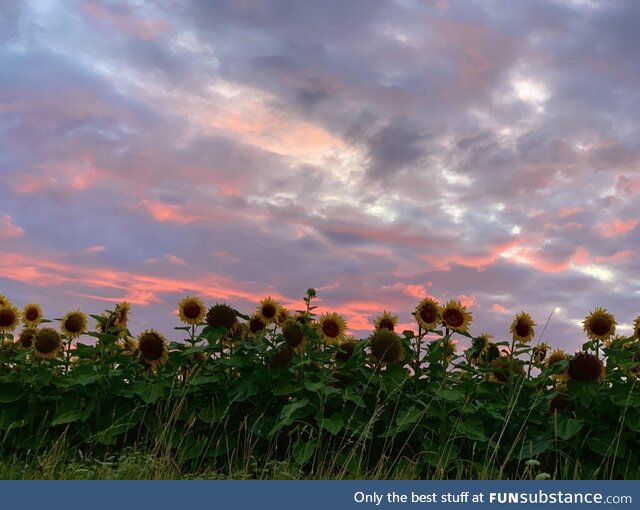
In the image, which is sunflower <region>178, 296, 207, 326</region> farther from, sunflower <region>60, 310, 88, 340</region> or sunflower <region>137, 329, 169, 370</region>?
sunflower <region>60, 310, 88, 340</region>

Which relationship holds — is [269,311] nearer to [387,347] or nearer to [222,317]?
[222,317]

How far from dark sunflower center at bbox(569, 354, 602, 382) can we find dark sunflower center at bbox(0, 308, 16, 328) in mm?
6788

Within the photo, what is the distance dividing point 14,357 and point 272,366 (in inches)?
136

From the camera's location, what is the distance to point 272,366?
316 inches

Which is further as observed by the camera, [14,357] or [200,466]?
[14,357]

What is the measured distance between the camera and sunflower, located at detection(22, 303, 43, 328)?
9.98 metres

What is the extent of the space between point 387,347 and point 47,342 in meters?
4.07

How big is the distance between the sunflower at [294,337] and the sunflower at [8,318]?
3.92 m

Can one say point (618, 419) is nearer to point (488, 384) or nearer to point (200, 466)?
point (488, 384)

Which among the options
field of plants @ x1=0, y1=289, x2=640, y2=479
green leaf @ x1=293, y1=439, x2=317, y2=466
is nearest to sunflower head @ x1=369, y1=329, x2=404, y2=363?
field of plants @ x1=0, y1=289, x2=640, y2=479

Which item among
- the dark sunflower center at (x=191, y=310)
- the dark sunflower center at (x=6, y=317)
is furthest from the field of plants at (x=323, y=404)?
the dark sunflower center at (x=6, y=317)

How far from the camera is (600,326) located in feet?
28.2

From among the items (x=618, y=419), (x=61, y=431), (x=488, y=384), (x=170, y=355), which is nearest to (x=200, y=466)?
(x=170, y=355)

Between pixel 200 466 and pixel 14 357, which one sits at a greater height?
pixel 14 357
